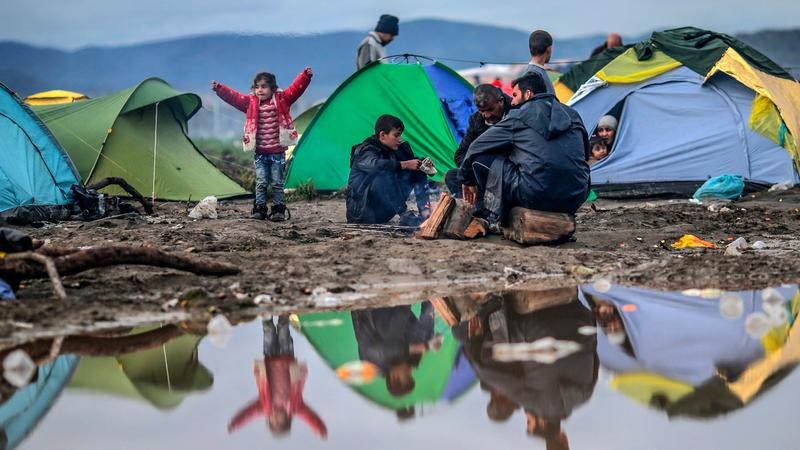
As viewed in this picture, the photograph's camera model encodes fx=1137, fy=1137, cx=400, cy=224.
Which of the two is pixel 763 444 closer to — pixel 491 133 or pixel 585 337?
pixel 585 337

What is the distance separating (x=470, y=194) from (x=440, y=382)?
4.80m

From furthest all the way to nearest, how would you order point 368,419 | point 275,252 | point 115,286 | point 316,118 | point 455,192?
point 316,118, point 455,192, point 275,252, point 115,286, point 368,419

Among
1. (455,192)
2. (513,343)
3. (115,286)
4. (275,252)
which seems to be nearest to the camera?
(513,343)

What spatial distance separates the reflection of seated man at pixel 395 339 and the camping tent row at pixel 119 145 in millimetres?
6463

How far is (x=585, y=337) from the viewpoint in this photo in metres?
5.86

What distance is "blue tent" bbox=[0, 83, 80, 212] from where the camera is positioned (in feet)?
38.1

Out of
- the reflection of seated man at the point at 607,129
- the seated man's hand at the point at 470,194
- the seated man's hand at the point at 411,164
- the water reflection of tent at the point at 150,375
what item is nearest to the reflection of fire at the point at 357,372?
the water reflection of tent at the point at 150,375

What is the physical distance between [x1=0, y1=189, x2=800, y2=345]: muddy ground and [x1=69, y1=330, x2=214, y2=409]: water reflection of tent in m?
0.65

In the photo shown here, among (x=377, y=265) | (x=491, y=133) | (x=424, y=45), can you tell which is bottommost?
(x=377, y=265)

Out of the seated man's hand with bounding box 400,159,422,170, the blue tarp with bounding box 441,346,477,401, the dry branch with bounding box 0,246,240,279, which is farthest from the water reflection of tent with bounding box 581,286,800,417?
the seated man's hand with bounding box 400,159,422,170

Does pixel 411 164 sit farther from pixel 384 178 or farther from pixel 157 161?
pixel 157 161

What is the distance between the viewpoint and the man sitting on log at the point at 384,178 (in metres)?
10.6

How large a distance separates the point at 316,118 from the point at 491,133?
5.29 meters

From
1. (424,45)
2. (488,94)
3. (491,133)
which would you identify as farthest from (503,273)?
(424,45)
